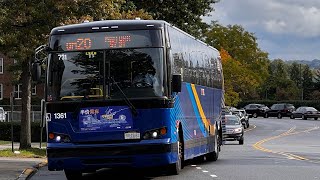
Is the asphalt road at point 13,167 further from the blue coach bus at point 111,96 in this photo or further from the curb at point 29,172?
the blue coach bus at point 111,96

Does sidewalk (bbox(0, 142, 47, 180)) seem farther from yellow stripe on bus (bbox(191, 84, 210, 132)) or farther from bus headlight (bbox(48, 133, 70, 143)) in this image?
yellow stripe on bus (bbox(191, 84, 210, 132))

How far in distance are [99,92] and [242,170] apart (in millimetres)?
5089

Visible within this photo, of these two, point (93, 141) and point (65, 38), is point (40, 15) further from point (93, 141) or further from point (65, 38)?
point (93, 141)

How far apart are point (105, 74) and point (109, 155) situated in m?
1.65

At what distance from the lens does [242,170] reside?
17.0 meters

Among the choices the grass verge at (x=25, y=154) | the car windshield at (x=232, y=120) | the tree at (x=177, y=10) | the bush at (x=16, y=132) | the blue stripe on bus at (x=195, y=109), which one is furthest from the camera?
the tree at (x=177, y=10)

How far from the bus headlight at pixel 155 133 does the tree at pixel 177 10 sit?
81.8 feet

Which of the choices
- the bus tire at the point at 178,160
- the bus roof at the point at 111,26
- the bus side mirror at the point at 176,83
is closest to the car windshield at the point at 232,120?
the bus tire at the point at 178,160

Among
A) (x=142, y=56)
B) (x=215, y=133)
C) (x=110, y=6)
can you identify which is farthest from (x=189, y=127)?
(x=110, y=6)

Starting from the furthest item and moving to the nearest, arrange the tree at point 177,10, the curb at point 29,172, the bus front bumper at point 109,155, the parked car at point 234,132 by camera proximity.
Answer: the tree at point 177,10 → the parked car at point 234,132 → the curb at point 29,172 → the bus front bumper at point 109,155

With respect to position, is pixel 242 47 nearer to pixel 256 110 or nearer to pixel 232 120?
pixel 256 110

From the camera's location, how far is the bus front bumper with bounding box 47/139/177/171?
13.4 m

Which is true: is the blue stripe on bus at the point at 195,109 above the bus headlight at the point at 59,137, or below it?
above

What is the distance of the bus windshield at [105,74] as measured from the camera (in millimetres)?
13680
